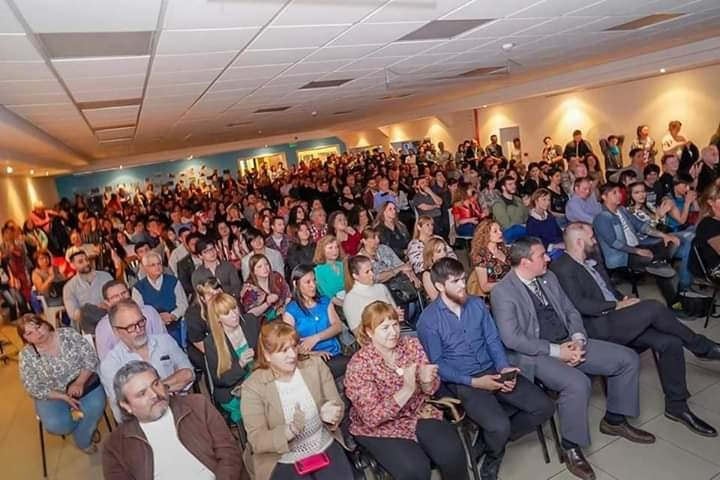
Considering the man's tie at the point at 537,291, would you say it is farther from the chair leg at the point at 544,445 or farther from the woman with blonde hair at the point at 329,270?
the woman with blonde hair at the point at 329,270

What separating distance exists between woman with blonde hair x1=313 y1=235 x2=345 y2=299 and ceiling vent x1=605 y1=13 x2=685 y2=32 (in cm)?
374

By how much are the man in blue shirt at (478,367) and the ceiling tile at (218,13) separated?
1793 millimetres

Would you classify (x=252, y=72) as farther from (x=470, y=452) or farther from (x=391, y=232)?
(x=470, y=452)

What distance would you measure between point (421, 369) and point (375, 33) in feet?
8.33

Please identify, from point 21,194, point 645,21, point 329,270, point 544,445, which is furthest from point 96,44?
point 21,194

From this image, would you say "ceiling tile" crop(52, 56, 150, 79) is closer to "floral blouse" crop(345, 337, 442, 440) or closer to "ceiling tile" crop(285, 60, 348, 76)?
"ceiling tile" crop(285, 60, 348, 76)

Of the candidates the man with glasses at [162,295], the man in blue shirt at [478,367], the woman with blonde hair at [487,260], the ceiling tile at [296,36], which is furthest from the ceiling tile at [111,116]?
the man in blue shirt at [478,367]

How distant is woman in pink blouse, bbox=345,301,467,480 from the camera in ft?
8.05

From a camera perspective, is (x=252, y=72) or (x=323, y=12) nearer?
(x=323, y=12)

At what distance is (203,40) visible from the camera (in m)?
3.20

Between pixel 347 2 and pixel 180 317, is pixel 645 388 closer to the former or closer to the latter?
pixel 347 2

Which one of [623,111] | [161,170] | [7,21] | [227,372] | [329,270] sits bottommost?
[227,372]

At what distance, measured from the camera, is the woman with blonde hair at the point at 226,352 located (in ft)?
10.1

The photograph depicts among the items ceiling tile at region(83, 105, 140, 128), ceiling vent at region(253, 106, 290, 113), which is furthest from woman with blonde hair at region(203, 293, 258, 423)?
ceiling vent at region(253, 106, 290, 113)
